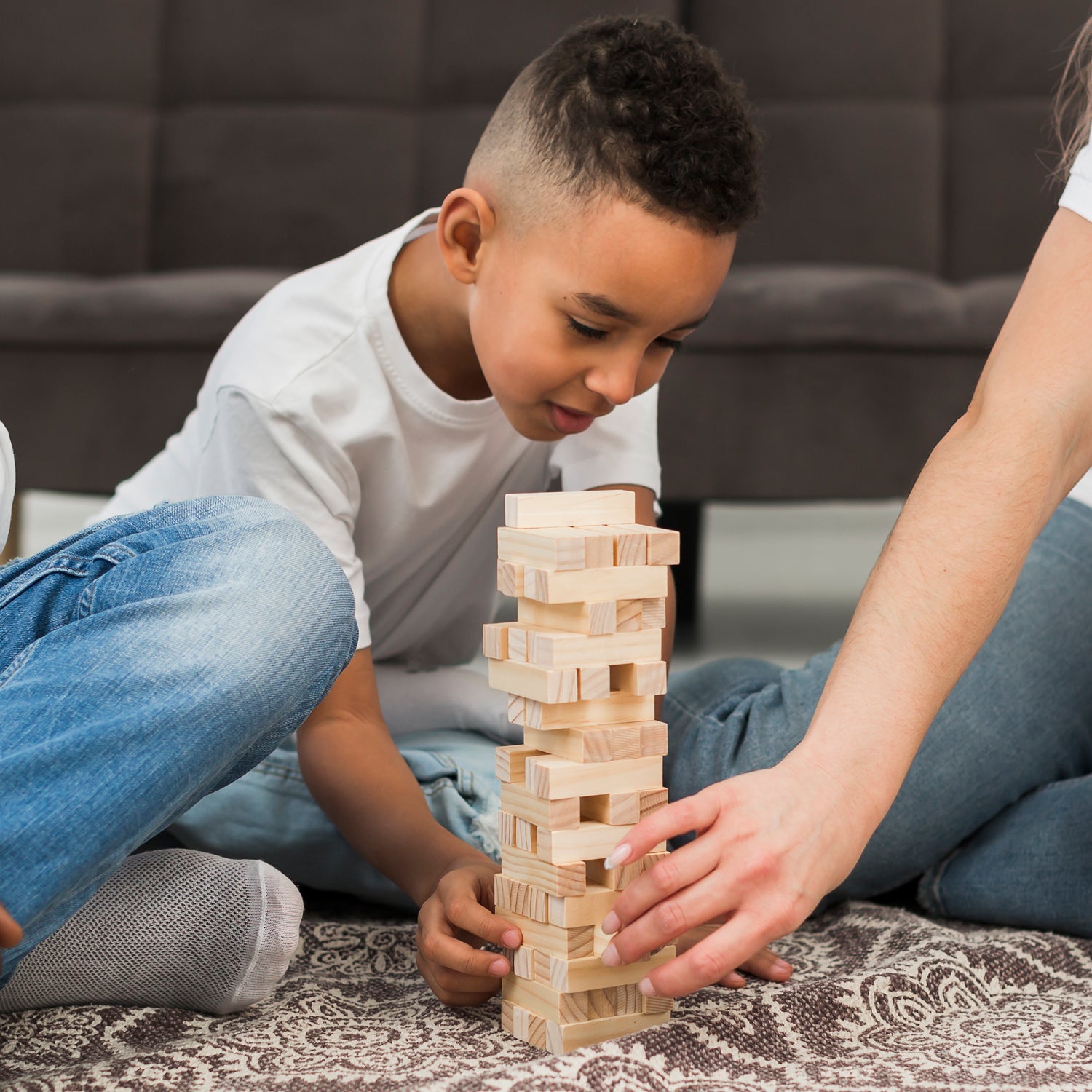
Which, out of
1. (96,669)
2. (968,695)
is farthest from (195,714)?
(968,695)

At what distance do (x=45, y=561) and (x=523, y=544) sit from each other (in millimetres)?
366

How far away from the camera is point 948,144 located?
279 centimetres

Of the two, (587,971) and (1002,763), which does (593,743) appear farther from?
(1002,763)

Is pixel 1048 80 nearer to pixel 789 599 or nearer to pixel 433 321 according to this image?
pixel 789 599

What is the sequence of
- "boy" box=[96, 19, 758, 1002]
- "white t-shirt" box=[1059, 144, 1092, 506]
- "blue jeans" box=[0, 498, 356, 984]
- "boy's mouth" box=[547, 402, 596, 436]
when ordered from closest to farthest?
1. "blue jeans" box=[0, 498, 356, 984]
2. "white t-shirt" box=[1059, 144, 1092, 506]
3. "boy" box=[96, 19, 758, 1002]
4. "boy's mouth" box=[547, 402, 596, 436]

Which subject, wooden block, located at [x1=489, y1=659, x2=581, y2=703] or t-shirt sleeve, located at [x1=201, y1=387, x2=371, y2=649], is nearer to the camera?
wooden block, located at [x1=489, y1=659, x2=581, y2=703]

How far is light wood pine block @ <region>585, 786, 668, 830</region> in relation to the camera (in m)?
0.81

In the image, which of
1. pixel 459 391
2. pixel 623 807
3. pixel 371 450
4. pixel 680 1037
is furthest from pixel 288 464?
pixel 680 1037

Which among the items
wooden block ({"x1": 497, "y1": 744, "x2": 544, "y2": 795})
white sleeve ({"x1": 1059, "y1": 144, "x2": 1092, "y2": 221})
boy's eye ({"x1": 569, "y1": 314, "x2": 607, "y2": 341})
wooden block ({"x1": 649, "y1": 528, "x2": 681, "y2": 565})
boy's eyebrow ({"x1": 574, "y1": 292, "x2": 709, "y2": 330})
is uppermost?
white sleeve ({"x1": 1059, "y1": 144, "x2": 1092, "y2": 221})

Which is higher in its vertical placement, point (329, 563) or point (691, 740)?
point (329, 563)

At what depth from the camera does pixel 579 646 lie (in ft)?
2.57

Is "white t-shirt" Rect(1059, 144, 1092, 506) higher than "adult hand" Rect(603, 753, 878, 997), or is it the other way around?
"white t-shirt" Rect(1059, 144, 1092, 506)

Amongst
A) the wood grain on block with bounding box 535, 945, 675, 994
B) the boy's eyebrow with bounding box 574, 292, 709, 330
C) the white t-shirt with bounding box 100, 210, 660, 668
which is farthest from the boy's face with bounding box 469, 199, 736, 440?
the wood grain on block with bounding box 535, 945, 675, 994

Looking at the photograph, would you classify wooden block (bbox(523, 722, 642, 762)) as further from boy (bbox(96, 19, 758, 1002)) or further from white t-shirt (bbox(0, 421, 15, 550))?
white t-shirt (bbox(0, 421, 15, 550))
